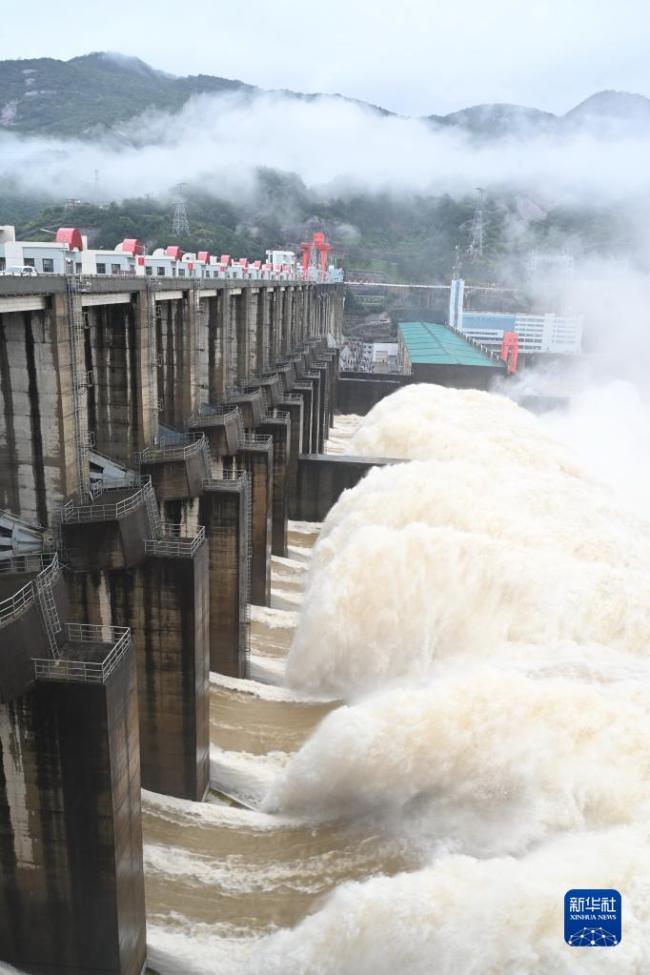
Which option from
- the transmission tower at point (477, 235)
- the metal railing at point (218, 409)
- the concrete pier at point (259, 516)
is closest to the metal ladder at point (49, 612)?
the concrete pier at point (259, 516)

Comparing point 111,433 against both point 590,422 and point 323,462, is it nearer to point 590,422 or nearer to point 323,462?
point 323,462

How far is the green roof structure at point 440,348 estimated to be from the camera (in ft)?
184

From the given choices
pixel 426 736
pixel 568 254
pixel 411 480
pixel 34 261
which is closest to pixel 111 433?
pixel 34 261

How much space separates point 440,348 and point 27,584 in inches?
2172

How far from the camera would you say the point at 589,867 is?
32.6ft

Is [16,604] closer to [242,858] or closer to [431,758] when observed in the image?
[242,858]

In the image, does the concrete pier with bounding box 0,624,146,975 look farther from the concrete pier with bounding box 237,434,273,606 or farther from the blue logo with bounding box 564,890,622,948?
the concrete pier with bounding box 237,434,273,606

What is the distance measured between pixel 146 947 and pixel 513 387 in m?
48.9

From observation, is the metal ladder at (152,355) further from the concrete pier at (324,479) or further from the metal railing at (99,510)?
the concrete pier at (324,479)

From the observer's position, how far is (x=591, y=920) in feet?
29.3

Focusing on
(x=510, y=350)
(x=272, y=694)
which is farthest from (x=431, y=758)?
(x=510, y=350)

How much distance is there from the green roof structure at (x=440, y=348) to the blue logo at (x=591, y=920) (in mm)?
46239

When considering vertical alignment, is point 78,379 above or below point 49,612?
above

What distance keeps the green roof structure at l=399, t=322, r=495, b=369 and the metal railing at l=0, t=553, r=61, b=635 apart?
43.2m
